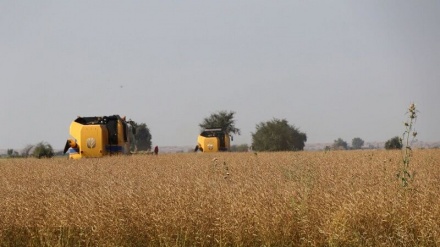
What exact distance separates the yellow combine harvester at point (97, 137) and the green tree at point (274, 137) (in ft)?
168

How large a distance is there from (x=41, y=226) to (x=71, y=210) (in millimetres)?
472

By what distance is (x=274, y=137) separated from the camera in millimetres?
74125

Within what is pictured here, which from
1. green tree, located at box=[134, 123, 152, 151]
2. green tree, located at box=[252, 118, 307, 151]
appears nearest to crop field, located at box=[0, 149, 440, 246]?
green tree, located at box=[252, 118, 307, 151]

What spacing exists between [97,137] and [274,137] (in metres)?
Answer: 54.2

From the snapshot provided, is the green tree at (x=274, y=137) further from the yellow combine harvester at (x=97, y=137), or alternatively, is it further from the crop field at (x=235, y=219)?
the crop field at (x=235, y=219)

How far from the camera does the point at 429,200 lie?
21.4ft

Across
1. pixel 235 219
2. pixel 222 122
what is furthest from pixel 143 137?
pixel 235 219

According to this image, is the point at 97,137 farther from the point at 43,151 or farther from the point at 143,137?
the point at 143,137

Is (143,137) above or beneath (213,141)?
above

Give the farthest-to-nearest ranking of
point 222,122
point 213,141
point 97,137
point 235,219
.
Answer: point 222,122 < point 213,141 < point 97,137 < point 235,219

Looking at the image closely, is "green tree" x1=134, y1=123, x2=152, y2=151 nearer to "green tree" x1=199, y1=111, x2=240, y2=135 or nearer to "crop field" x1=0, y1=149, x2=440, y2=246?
"green tree" x1=199, y1=111, x2=240, y2=135

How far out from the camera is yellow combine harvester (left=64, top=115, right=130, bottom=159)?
21156mm

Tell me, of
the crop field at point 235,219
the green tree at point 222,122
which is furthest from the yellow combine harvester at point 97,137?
the green tree at point 222,122

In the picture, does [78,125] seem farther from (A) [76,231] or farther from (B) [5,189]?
(A) [76,231]
